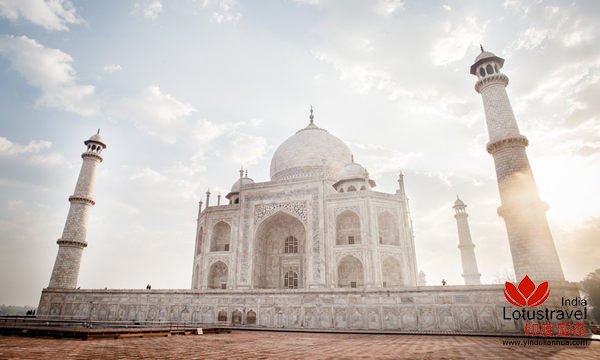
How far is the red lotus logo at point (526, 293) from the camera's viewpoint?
444 inches

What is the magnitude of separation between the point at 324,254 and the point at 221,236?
8.39 m

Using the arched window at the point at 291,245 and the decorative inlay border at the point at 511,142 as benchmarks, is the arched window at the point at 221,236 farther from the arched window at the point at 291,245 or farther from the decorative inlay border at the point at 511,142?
the decorative inlay border at the point at 511,142

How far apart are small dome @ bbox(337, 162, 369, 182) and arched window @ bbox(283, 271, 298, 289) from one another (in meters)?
7.39

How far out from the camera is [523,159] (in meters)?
13.6

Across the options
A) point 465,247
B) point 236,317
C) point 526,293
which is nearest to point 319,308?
point 236,317

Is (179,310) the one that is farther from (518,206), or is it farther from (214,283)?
(518,206)

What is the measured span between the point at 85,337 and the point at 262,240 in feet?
52.0

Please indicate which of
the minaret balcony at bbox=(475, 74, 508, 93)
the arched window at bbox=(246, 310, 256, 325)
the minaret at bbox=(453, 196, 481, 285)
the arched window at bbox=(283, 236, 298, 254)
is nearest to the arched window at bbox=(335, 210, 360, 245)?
the arched window at bbox=(283, 236, 298, 254)

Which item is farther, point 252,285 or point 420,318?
point 252,285

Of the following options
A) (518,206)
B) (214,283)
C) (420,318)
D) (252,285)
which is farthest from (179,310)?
(518,206)

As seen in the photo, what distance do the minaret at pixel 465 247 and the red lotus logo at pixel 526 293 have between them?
16627 mm

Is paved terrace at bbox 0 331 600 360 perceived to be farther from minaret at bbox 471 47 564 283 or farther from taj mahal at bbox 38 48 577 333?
taj mahal at bbox 38 48 577 333

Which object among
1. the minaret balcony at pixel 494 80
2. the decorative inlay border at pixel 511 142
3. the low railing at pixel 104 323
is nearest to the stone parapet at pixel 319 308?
the low railing at pixel 104 323

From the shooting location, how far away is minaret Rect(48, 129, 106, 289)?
20234mm
